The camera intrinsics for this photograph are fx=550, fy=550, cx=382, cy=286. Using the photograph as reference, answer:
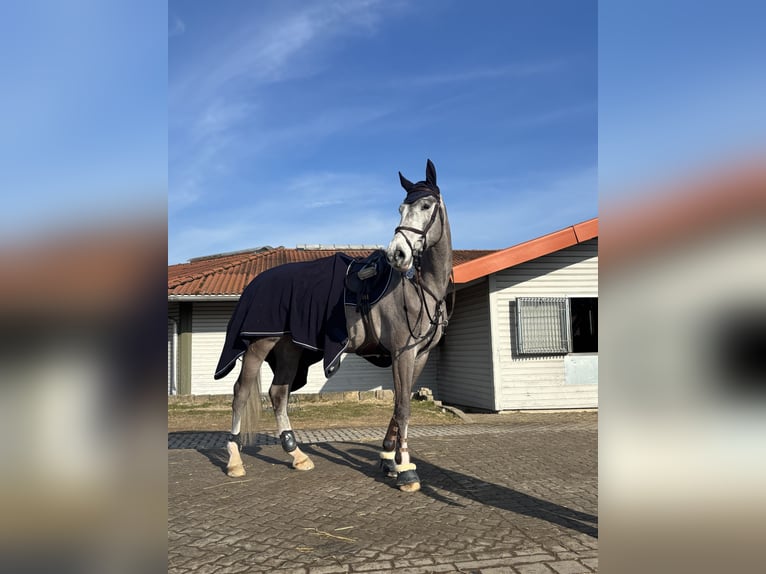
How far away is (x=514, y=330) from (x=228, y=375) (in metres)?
6.96

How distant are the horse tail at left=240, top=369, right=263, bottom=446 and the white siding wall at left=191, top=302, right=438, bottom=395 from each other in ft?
25.1

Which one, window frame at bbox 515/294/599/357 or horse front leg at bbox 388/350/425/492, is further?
window frame at bbox 515/294/599/357

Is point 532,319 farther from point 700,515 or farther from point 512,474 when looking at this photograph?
point 700,515

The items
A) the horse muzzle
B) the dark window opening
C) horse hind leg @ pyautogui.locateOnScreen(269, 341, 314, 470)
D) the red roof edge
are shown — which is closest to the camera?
the horse muzzle

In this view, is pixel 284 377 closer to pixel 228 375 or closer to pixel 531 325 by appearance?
pixel 531 325

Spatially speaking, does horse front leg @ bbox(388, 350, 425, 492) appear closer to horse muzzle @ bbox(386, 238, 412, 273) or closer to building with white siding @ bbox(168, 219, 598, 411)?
horse muzzle @ bbox(386, 238, 412, 273)

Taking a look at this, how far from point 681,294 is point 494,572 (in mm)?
2581

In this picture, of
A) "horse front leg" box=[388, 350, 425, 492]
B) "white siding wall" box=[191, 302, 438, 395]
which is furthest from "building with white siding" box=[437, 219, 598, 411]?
"horse front leg" box=[388, 350, 425, 492]

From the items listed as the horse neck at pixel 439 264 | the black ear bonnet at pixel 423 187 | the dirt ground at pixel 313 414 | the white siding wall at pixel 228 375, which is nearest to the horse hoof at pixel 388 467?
the horse neck at pixel 439 264

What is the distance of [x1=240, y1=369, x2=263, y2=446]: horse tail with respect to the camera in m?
5.77

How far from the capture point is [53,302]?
673mm

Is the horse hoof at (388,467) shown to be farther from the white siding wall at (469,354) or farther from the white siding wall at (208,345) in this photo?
the white siding wall at (208,345)

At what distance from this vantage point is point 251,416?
5.81 metres

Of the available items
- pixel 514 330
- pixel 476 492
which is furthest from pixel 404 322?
pixel 514 330
